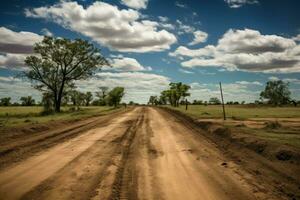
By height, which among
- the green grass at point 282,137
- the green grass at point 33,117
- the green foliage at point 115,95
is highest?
the green foliage at point 115,95

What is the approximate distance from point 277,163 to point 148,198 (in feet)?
17.8

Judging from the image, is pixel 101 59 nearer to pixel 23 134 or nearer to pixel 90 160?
pixel 23 134

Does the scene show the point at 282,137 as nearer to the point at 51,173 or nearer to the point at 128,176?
the point at 128,176

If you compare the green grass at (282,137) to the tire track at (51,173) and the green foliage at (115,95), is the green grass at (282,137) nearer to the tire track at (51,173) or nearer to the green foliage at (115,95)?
the tire track at (51,173)

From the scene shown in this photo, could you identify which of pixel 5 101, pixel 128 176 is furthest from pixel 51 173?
pixel 5 101

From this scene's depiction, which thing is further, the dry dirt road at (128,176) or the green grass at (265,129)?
the green grass at (265,129)

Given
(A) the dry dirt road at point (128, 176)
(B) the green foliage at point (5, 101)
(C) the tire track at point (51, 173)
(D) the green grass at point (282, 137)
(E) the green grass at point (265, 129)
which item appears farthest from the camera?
(B) the green foliage at point (5, 101)

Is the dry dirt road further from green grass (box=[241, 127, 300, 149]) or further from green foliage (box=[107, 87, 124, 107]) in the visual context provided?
green foliage (box=[107, 87, 124, 107])

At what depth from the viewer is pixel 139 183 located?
250 inches

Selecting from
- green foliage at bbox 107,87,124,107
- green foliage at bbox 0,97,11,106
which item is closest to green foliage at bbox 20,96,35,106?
→ green foliage at bbox 0,97,11,106

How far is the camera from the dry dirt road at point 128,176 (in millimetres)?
5688

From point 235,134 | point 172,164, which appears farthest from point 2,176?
point 235,134

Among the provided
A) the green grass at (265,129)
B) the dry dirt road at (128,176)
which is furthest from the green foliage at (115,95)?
the dry dirt road at (128,176)

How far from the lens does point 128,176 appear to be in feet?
22.8
